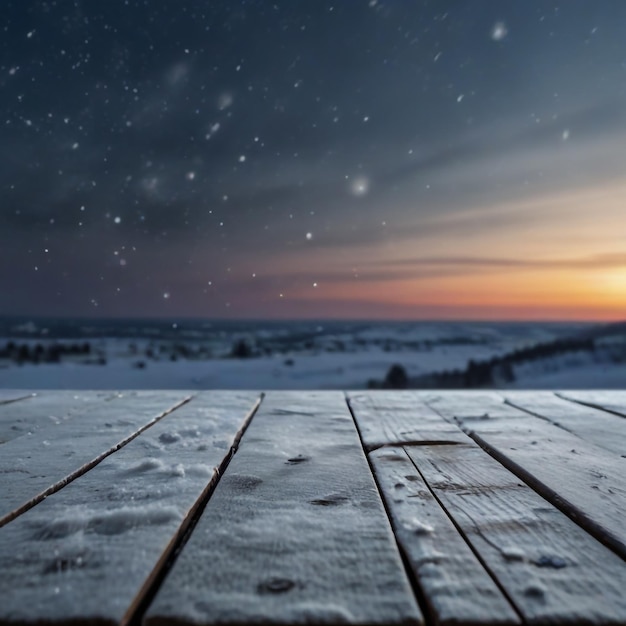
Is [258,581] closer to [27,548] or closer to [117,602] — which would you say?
[117,602]

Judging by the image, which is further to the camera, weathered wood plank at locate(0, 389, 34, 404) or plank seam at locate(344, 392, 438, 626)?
weathered wood plank at locate(0, 389, 34, 404)

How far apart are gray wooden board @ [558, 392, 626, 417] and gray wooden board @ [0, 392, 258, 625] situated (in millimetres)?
1229

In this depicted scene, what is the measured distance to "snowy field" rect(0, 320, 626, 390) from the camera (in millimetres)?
6641

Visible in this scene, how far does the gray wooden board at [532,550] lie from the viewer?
1.68 ft

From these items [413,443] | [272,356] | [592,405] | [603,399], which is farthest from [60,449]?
[272,356]

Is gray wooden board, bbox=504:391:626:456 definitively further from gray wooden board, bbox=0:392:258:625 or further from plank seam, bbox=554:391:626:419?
gray wooden board, bbox=0:392:258:625

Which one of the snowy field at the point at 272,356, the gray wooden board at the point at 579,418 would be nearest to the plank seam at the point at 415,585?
the gray wooden board at the point at 579,418

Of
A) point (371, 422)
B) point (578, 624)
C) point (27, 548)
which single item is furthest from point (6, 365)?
point (578, 624)

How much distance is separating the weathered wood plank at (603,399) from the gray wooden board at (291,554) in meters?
1.06

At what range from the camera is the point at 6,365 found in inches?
246

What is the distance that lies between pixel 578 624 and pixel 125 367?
702cm

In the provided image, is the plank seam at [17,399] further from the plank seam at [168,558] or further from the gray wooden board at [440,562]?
the gray wooden board at [440,562]

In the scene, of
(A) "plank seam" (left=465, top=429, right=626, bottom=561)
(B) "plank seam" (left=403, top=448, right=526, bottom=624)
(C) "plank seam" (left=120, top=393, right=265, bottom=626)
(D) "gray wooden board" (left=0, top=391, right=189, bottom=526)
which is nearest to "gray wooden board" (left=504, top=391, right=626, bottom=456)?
(A) "plank seam" (left=465, top=429, right=626, bottom=561)

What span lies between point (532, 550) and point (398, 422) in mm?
789
